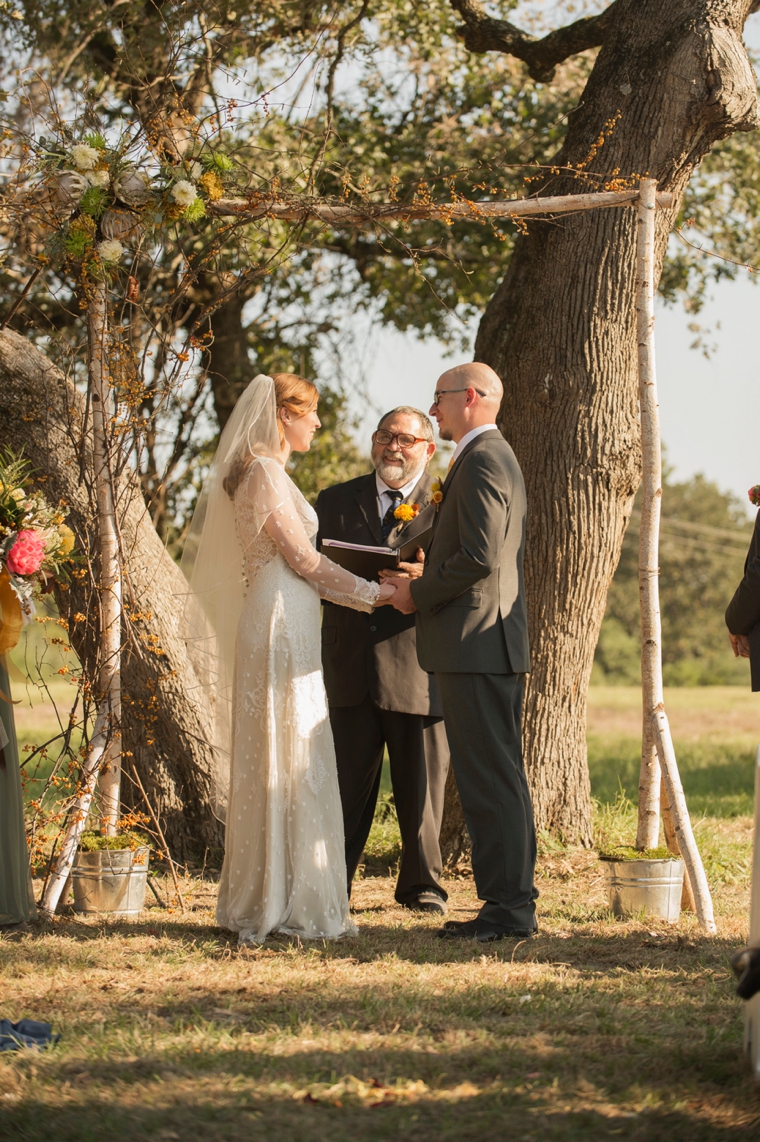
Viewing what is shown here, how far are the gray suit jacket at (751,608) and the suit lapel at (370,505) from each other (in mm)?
1772

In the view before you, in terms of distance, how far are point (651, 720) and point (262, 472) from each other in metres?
2.14

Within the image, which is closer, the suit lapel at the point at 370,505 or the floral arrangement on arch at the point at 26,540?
the floral arrangement on arch at the point at 26,540

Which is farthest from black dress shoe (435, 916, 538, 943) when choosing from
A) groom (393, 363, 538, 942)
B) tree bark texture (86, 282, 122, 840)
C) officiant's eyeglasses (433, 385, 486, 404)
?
officiant's eyeglasses (433, 385, 486, 404)

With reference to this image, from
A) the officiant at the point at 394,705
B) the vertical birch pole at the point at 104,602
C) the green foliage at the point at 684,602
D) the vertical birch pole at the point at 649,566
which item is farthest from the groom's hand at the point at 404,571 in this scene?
the green foliage at the point at 684,602

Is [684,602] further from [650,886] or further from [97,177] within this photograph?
[97,177]

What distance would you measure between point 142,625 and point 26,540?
1.75 m

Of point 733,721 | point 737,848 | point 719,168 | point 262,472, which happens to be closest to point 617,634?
point 733,721

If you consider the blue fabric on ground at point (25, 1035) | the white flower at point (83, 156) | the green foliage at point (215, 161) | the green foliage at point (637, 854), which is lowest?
the blue fabric on ground at point (25, 1035)

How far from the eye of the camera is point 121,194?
16.4 feet

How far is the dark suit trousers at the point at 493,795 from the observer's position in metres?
4.47

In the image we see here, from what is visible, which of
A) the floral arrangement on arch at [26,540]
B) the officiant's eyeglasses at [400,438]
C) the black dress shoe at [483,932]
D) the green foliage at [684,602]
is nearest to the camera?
the black dress shoe at [483,932]

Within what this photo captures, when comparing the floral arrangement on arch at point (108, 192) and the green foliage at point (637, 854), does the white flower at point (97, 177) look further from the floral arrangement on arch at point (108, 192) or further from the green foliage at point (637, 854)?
the green foliage at point (637, 854)

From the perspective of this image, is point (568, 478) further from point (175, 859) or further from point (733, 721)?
point (733, 721)

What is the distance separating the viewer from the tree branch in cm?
705
